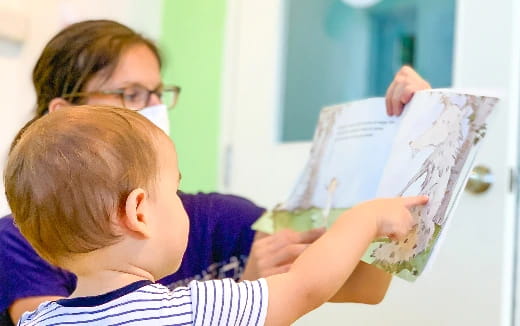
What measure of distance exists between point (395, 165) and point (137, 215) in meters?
0.34

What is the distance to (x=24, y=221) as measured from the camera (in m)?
0.66

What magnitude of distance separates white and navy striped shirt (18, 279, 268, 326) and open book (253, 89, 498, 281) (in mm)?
205

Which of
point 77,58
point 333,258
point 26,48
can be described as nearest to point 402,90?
point 333,258

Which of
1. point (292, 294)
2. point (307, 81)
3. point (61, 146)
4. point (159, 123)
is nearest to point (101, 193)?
point (61, 146)

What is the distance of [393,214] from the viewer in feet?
2.49

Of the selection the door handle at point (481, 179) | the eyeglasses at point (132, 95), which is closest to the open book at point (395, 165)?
the eyeglasses at point (132, 95)

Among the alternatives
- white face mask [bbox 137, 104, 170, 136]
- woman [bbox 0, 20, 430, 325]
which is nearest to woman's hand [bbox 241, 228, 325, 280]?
woman [bbox 0, 20, 430, 325]

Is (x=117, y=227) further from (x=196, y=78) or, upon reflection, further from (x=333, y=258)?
(x=196, y=78)

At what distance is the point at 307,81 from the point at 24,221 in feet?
3.76

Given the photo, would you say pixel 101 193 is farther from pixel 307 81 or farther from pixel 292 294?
pixel 307 81

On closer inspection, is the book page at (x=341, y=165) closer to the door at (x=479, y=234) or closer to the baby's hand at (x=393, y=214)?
the baby's hand at (x=393, y=214)

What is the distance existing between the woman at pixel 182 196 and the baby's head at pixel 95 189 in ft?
0.96

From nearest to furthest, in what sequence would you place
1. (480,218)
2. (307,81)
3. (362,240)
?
1. (362,240)
2. (480,218)
3. (307,81)

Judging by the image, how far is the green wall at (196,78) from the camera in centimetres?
192
